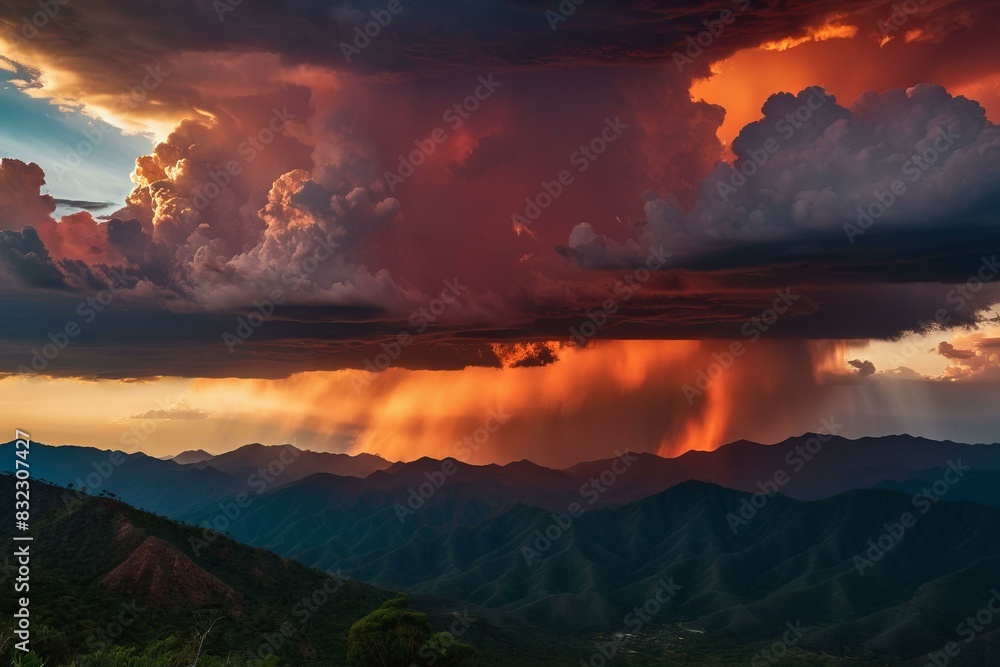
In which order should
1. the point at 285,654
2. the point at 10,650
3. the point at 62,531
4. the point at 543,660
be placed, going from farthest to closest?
the point at 543,660 → the point at 62,531 → the point at 285,654 → the point at 10,650

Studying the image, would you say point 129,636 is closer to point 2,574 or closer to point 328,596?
point 2,574

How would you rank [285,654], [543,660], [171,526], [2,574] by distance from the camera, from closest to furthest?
[2,574]
[285,654]
[171,526]
[543,660]

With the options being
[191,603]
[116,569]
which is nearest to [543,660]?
[191,603]

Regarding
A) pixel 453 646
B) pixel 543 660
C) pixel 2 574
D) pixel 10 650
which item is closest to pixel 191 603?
pixel 2 574

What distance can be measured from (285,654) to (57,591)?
3753 centimetres

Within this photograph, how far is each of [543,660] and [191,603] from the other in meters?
90.0

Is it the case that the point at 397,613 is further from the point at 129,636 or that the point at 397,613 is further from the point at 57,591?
the point at 57,591

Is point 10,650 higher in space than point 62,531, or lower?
lower

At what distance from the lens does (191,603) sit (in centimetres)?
13962

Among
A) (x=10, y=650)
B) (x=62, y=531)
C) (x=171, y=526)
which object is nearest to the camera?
(x=10, y=650)

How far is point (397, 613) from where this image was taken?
139 m

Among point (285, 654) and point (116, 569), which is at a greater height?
point (116, 569)

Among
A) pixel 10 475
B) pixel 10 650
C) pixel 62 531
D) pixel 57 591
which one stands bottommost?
pixel 10 650

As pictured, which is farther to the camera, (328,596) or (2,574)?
(328,596)
